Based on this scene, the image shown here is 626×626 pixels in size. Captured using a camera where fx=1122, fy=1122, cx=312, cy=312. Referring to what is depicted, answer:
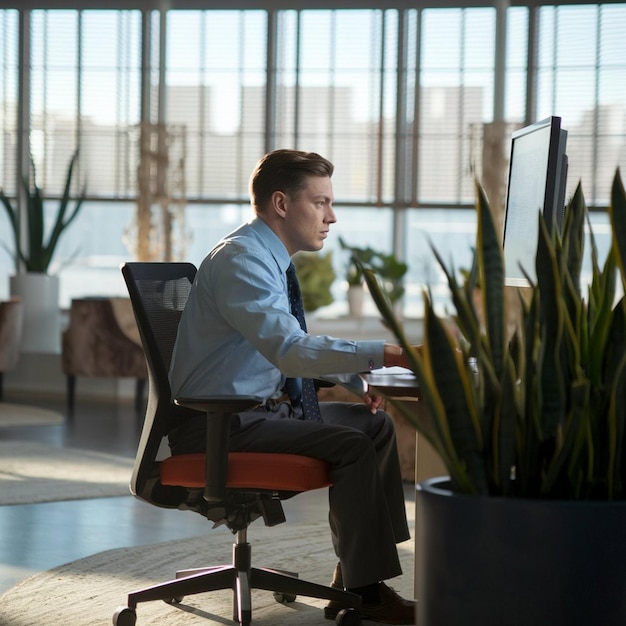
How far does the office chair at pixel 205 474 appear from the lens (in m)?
2.61

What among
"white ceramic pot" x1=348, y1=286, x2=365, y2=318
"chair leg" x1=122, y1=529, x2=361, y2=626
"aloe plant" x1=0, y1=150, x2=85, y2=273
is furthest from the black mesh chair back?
"aloe plant" x1=0, y1=150, x2=85, y2=273

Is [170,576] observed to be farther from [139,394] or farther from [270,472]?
[139,394]

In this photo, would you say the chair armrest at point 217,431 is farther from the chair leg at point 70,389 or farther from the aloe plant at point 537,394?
the chair leg at point 70,389

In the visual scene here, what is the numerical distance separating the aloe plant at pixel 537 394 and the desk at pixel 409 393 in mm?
665

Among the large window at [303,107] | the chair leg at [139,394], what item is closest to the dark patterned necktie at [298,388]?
the chair leg at [139,394]

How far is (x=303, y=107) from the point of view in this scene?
9.05 metres

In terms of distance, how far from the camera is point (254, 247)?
274 centimetres

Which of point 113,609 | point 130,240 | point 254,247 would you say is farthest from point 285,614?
point 130,240

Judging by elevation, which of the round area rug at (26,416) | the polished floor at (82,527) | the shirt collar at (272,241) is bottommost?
the round area rug at (26,416)

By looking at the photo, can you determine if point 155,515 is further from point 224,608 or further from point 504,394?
point 504,394

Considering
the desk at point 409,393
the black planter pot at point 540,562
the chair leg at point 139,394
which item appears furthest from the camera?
the chair leg at point 139,394

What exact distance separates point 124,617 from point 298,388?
2.35 feet

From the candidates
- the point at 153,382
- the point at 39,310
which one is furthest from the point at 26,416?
the point at 153,382

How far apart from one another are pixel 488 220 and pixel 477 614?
2.01 feet
